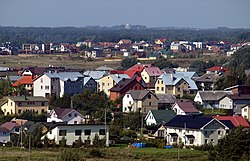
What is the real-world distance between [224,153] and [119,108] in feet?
30.6

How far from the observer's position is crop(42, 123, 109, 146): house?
17.1 m

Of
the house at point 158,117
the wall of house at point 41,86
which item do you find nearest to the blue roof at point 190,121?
the house at point 158,117

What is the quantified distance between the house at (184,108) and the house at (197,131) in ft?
9.46

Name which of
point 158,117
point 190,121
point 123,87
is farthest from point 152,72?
point 190,121

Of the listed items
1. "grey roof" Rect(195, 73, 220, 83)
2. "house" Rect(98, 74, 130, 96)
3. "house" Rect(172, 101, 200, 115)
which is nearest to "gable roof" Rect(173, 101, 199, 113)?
"house" Rect(172, 101, 200, 115)

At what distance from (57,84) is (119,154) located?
37.1ft

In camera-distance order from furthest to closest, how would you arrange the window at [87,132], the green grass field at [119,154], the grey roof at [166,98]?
the grey roof at [166,98] < the window at [87,132] < the green grass field at [119,154]

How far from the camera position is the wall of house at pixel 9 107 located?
22.0 m

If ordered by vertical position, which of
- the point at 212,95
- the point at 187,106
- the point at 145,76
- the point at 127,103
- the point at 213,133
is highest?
the point at 145,76

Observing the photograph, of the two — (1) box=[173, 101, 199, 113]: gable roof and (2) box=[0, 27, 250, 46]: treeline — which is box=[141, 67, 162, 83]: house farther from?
(2) box=[0, 27, 250, 46]: treeline

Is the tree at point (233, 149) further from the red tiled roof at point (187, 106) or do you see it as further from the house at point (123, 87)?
the house at point (123, 87)

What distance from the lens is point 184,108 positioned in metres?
21.3

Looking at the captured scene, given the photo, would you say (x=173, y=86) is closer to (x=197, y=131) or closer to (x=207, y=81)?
(x=207, y=81)

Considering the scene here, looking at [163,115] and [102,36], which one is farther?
[102,36]
